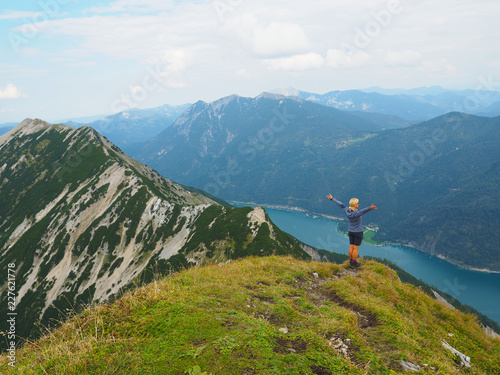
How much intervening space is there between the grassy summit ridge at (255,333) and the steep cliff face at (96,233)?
51906mm

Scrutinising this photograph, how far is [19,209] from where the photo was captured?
133750 mm

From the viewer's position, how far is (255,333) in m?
8.43

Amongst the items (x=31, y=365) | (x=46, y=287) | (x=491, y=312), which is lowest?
(x=491, y=312)

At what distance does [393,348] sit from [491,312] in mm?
269932

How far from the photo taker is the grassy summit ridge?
6.86 metres

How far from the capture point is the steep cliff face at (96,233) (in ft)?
260

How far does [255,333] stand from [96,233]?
112526 mm

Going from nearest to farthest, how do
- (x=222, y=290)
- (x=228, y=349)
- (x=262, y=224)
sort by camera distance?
(x=228, y=349) → (x=222, y=290) → (x=262, y=224)

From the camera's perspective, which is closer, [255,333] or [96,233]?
[255,333]

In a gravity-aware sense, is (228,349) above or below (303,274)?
above

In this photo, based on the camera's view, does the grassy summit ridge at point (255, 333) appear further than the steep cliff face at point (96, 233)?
No

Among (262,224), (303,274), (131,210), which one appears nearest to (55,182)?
(131,210)

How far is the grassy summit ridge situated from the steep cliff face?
5191 cm

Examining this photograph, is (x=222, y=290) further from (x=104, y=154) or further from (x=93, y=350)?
(x=104, y=154)
